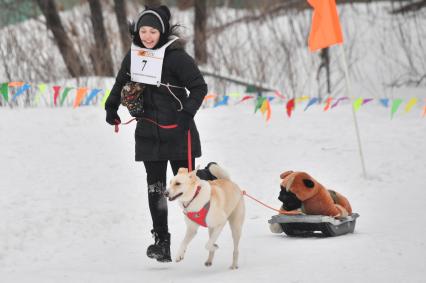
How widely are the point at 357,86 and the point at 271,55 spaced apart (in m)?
4.29

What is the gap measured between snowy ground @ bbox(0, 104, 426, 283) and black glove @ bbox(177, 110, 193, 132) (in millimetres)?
961

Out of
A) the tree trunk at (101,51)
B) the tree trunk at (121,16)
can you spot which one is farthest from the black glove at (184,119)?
the tree trunk at (121,16)

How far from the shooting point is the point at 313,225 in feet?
20.8

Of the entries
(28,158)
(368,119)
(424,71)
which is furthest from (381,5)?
(28,158)

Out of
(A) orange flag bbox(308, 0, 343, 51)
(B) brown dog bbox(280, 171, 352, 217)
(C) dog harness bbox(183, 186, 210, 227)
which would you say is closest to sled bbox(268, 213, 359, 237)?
(B) brown dog bbox(280, 171, 352, 217)

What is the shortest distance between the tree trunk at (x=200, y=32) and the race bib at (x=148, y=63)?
1041 cm

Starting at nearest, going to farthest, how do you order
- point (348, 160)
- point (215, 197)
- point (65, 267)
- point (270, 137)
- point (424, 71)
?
point (215, 197) < point (65, 267) < point (348, 160) < point (270, 137) < point (424, 71)

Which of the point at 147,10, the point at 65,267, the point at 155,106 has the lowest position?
the point at 65,267

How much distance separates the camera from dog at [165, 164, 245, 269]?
5.07 m

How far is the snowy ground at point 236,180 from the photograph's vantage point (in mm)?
5516

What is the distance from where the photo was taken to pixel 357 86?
64.6 feet

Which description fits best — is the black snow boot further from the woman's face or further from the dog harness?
the woman's face

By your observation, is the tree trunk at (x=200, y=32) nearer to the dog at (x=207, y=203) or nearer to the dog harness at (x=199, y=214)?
the dog at (x=207, y=203)

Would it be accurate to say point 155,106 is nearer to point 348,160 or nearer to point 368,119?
point 348,160
